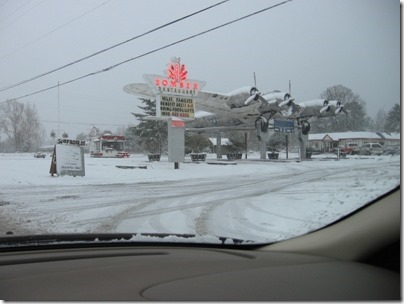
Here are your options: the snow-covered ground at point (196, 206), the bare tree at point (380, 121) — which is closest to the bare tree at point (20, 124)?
the snow-covered ground at point (196, 206)

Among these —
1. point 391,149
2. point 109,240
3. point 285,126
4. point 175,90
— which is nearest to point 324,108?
point 391,149

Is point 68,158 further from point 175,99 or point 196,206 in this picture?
point 196,206

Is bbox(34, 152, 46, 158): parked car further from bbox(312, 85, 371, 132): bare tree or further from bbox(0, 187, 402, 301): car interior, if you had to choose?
bbox(0, 187, 402, 301): car interior

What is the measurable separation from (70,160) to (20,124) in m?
2.74

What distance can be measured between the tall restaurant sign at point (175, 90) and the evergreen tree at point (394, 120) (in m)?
21.1

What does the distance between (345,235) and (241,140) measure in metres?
40.6

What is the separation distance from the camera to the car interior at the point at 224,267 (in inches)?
85.2

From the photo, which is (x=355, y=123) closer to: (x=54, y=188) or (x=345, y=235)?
(x=345, y=235)

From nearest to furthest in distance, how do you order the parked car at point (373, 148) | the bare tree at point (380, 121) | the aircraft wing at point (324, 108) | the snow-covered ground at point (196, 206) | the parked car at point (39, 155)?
1. the bare tree at point (380, 121)
2. the parked car at point (373, 148)
3. the snow-covered ground at point (196, 206)
4. the aircraft wing at point (324, 108)
5. the parked car at point (39, 155)

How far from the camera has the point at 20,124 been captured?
54.0ft

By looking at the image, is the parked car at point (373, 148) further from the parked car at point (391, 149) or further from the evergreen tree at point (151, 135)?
the evergreen tree at point (151, 135)

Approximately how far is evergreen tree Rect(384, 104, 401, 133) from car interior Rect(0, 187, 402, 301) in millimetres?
466

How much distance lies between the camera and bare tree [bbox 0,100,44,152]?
46.2 ft

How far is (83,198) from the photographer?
437 inches
